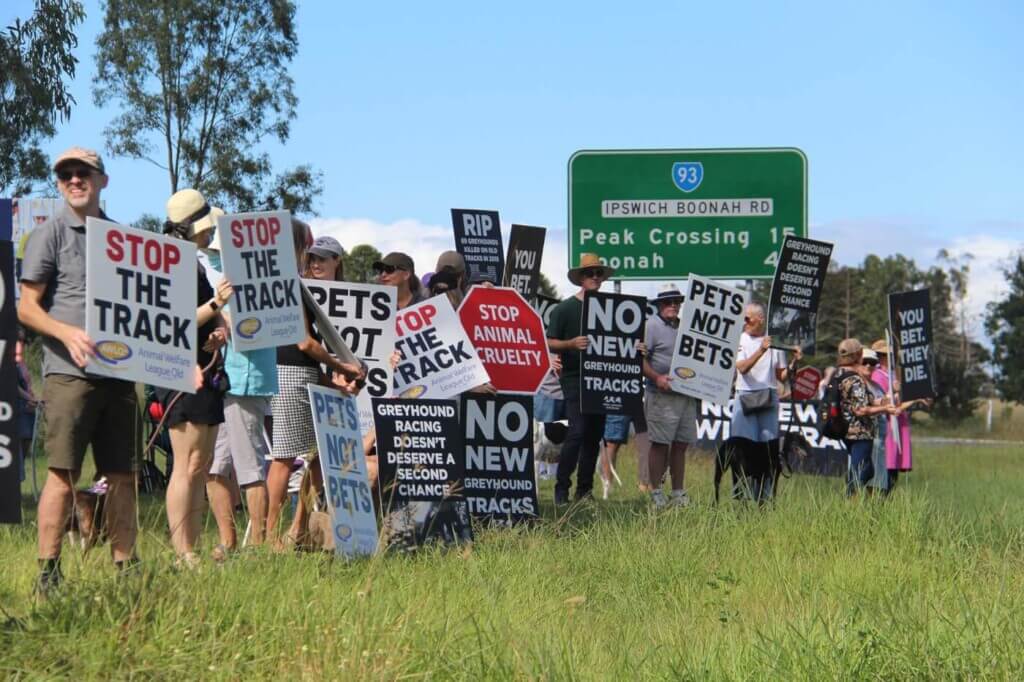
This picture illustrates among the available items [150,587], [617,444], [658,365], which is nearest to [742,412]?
[658,365]

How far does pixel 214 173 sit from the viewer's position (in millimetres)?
44469

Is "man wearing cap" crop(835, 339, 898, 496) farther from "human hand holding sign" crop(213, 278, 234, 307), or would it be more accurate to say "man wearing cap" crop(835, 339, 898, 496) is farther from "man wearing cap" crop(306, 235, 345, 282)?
"human hand holding sign" crop(213, 278, 234, 307)

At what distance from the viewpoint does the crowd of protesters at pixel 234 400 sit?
7.28 meters

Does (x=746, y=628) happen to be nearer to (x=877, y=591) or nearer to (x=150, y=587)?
(x=877, y=591)

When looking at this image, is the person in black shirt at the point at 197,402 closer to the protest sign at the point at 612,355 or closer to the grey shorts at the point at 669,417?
the protest sign at the point at 612,355

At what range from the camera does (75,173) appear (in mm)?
7426

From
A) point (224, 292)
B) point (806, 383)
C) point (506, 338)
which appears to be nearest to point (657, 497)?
point (506, 338)

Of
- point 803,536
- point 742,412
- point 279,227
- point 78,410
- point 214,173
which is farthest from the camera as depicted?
point 214,173

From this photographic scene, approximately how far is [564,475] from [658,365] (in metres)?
1.26

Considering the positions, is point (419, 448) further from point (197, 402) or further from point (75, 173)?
point (75, 173)

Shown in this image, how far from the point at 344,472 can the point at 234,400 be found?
38.0 inches

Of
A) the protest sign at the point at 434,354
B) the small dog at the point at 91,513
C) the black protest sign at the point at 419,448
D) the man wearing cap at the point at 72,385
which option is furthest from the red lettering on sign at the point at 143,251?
the protest sign at the point at 434,354

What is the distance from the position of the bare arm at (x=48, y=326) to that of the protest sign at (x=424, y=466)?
9.19ft

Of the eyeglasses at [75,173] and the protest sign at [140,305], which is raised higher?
the eyeglasses at [75,173]
